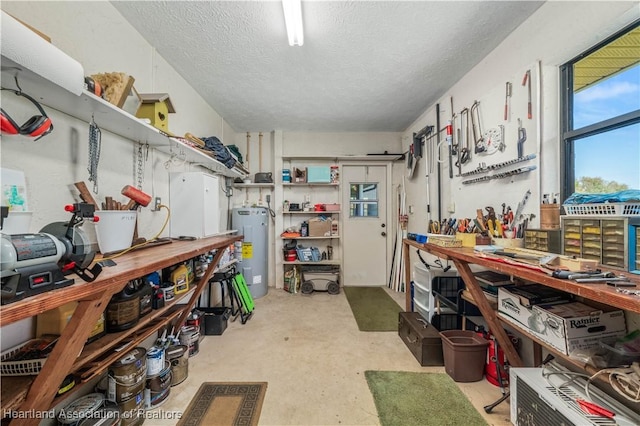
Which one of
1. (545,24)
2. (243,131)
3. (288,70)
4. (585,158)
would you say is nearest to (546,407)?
(585,158)

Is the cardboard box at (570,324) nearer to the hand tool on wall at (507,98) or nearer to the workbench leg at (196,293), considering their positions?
the hand tool on wall at (507,98)

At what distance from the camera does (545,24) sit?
167 centimetres

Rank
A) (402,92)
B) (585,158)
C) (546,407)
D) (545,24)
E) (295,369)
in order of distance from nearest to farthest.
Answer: (546,407) → (585,158) → (545,24) → (295,369) → (402,92)

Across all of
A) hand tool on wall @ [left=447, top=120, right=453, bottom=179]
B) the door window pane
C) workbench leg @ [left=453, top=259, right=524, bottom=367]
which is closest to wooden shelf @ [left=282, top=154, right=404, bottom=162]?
the door window pane

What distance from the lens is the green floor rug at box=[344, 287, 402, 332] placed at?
2.78 meters

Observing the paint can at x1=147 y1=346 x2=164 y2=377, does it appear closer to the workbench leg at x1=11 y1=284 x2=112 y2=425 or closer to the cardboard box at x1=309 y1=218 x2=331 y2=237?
the workbench leg at x1=11 y1=284 x2=112 y2=425

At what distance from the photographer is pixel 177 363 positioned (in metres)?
1.83

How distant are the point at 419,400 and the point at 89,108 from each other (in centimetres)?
275

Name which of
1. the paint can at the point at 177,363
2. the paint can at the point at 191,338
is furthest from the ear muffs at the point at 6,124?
the paint can at the point at 191,338

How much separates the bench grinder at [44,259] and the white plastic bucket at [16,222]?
219 millimetres

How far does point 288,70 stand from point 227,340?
2.89 m

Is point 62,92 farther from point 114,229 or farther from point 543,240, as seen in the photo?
point 543,240

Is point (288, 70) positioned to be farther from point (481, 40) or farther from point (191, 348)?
point (191, 348)

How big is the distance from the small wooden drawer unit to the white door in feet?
9.13
